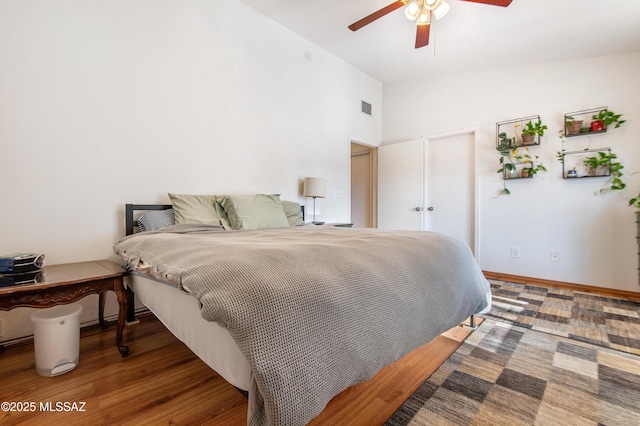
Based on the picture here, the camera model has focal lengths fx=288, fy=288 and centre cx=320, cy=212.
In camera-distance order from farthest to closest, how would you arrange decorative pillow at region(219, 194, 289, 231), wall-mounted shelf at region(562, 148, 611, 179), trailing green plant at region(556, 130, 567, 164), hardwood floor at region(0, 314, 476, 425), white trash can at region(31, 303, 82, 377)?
Answer: trailing green plant at region(556, 130, 567, 164), wall-mounted shelf at region(562, 148, 611, 179), decorative pillow at region(219, 194, 289, 231), white trash can at region(31, 303, 82, 377), hardwood floor at region(0, 314, 476, 425)

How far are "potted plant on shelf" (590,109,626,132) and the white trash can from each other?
4870mm

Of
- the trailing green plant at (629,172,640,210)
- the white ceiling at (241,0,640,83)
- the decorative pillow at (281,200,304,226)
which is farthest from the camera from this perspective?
the decorative pillow at (281,200,304,226)

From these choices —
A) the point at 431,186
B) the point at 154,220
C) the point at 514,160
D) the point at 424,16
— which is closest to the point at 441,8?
the point at 424,16

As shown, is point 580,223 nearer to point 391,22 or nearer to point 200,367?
point 391,22

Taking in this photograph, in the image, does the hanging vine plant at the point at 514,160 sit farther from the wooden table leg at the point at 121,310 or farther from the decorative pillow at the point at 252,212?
the wooden table leg at the point at 121,310

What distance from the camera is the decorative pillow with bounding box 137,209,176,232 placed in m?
2.21

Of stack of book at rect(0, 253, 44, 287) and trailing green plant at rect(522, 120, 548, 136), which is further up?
trailing green plant at rect(522, 120, 548, 136)

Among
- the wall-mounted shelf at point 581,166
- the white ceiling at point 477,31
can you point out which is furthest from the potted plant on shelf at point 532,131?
the white ceiling at point 477,31

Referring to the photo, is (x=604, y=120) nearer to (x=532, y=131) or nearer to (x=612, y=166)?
(x=612, y=166)

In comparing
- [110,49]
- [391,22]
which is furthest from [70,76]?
[391,22]

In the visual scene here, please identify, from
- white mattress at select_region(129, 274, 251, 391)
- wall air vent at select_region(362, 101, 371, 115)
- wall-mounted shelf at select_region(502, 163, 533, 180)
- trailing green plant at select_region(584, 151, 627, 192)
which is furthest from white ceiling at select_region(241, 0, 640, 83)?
white mattress at select_region(129, 274, 251, 391)

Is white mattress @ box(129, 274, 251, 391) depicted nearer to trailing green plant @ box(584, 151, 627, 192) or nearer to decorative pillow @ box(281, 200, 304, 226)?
decorative pillow @ box(281, 200, 304, 226)

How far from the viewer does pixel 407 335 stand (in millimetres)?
1123

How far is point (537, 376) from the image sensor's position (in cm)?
151
